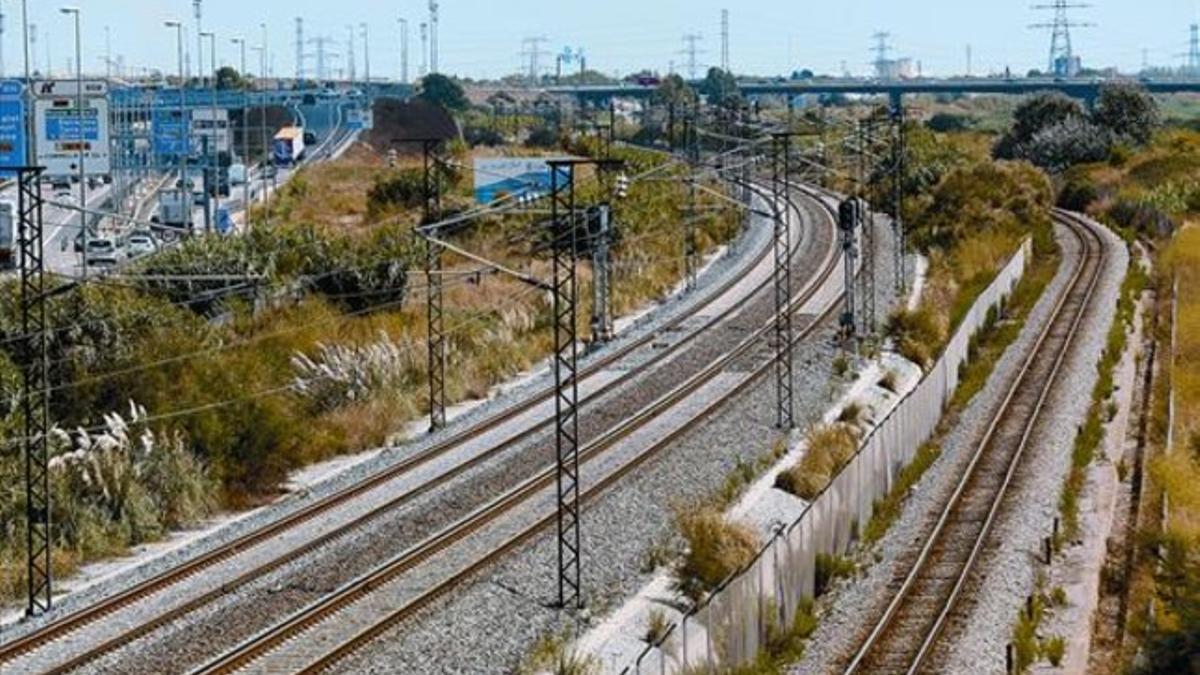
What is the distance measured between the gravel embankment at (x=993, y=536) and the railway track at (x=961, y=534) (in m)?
0.20

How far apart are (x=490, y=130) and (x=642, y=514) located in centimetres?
10069

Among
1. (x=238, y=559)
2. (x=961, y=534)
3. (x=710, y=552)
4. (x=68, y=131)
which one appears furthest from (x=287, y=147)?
(x=710, y=552)

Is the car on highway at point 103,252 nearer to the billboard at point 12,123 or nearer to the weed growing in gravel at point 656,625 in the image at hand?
the billboard at point 12,123

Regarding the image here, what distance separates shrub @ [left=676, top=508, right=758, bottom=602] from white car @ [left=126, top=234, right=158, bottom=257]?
118 ft

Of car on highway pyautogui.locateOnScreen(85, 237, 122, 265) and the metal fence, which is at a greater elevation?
car on highway pyautogui.locateOnScreen(85, 237, 122, 265)

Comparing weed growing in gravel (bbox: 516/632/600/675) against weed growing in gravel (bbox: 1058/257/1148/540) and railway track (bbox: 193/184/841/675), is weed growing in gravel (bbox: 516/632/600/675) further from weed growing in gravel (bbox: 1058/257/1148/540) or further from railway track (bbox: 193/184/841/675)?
weed growing in gravel (bbox: 1058/257/1148/540)

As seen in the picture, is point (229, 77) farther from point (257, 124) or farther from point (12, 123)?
point (12, 123)

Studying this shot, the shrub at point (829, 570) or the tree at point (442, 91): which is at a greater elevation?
the tree at point (442, 91)

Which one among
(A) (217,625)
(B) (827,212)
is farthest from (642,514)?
(B) (827,212)

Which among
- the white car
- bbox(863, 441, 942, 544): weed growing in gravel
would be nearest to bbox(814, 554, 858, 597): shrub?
bbox(863, 441, 942, 544): weed growing in gravel

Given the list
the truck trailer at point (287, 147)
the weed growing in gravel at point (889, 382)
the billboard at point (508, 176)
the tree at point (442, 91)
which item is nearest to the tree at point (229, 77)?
the tree at point (442, 91)

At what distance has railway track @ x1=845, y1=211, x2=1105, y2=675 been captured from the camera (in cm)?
2050

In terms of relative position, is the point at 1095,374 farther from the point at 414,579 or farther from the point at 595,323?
the point at 414,579

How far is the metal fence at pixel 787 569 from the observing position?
18047 mm
